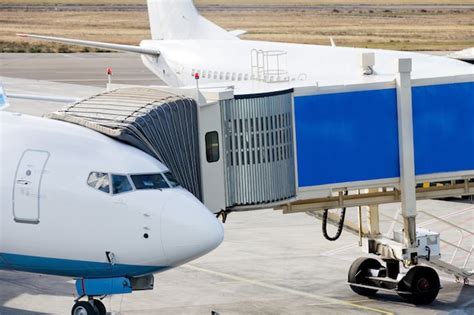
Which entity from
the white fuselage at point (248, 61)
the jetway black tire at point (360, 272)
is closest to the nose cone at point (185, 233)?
the jetway black tire at point (360, 272)

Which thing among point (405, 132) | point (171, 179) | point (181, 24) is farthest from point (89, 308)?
point (181, 24)

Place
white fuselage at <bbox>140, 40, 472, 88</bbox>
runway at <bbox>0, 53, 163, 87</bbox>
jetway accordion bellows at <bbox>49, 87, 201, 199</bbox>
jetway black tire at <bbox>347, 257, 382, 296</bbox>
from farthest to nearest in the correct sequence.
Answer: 1. runway at <bbox>0, 53, 163, 87</bbox>
2. white fuselage at <bbox>140, 40, 472, 88</bbox>
3. jetway black tire at <bbox>347, 257, 382, 296</bbox>
4. jetway accordion bellows at <bbox>49, 87, 201, 199</bbox>

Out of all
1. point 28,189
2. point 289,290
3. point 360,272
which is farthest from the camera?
point 289,290

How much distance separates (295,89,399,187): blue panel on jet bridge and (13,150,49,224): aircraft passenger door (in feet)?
19.2

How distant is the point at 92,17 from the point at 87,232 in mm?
112470

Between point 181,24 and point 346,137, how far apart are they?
3475cm

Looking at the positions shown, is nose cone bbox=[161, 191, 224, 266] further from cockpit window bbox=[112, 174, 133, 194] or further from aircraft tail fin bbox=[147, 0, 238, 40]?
aircraft tail fin bbox=[147, 0, 238, 40]

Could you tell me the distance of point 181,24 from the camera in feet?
196

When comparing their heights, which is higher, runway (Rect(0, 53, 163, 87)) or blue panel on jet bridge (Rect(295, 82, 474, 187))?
runway (Rect(0, 53, 163, 87))

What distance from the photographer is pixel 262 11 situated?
14400 cm

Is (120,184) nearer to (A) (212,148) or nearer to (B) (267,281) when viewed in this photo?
(A) (212,148)

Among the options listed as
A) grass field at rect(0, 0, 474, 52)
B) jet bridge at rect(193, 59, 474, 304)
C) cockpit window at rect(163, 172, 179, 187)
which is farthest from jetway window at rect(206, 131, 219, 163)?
grass field at rect(0, 0, 474, 52)

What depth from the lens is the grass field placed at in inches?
4158

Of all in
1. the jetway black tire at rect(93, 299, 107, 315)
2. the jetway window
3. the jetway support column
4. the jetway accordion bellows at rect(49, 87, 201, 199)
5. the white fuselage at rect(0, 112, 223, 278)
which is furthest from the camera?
the jetway support column
